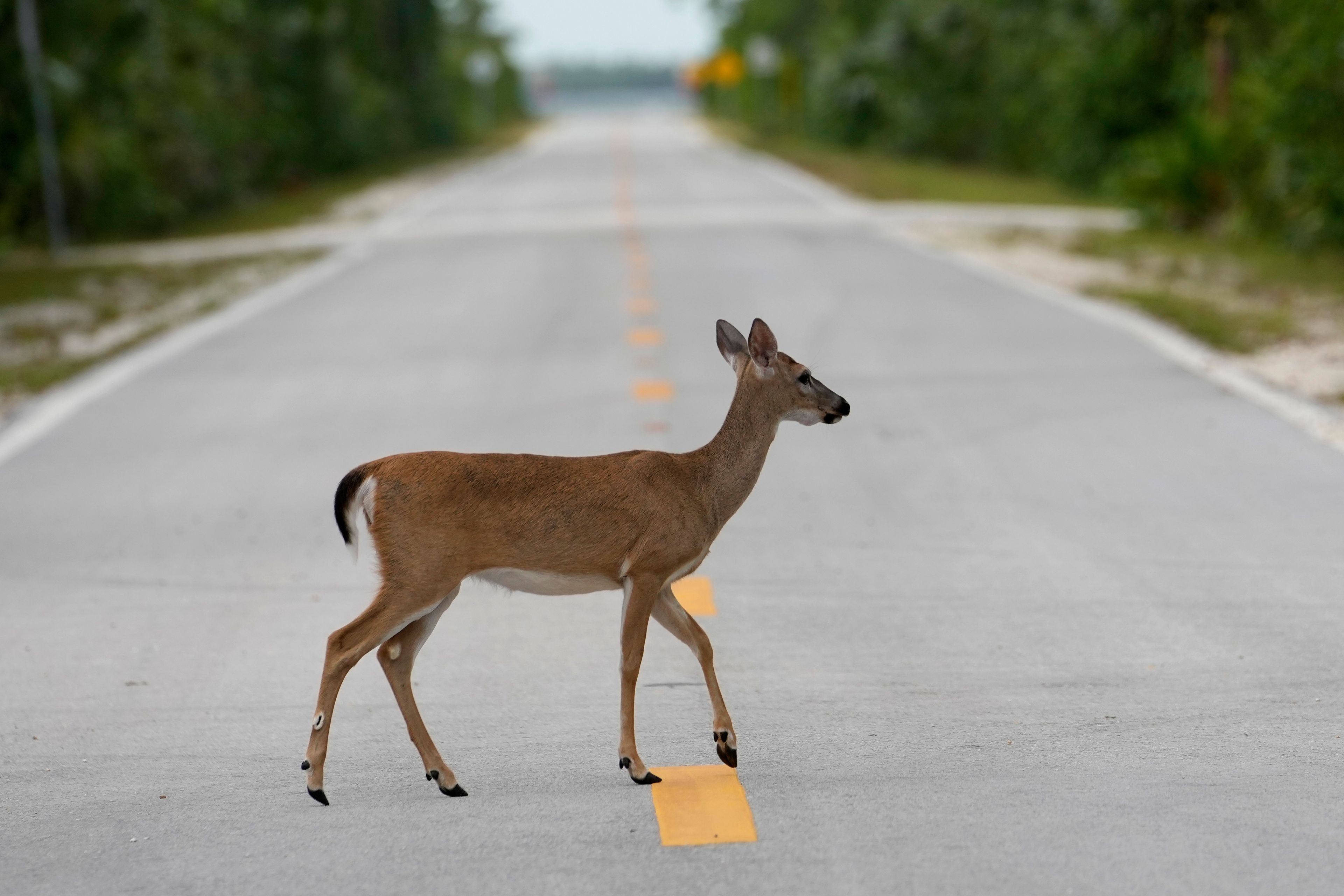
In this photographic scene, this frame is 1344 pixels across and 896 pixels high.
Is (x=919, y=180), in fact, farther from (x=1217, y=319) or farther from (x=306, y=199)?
(x=1217, y=319)

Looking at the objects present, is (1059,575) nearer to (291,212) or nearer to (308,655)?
(308,655)

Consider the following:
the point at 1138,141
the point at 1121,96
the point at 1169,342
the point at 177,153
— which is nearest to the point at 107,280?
the point at 177,153

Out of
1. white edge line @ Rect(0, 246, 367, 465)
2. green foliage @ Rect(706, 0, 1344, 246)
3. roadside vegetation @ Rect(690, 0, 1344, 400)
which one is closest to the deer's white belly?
white edge line @ Rect(0, 246, 367, 465)

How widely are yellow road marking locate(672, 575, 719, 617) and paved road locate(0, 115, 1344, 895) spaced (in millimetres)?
100

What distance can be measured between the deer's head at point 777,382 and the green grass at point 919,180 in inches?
1054

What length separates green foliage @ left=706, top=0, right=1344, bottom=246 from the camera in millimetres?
20047

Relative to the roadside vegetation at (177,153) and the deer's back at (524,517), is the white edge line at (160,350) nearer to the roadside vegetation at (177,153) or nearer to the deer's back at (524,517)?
the roadside vegetation at (177,153)

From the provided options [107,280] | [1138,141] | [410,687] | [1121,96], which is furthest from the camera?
[1121,96]

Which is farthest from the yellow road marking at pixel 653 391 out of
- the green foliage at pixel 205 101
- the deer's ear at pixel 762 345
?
the green foliage at pixel 205 101

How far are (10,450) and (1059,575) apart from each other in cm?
656

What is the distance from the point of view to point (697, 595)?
7.07 m

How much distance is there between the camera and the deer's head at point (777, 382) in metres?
5.00

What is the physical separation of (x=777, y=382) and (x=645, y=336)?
383 inches

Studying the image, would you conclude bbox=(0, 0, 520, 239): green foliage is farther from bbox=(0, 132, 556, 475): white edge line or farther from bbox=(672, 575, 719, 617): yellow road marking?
bbox=(672, 575, 719, 617): yellow road marking
